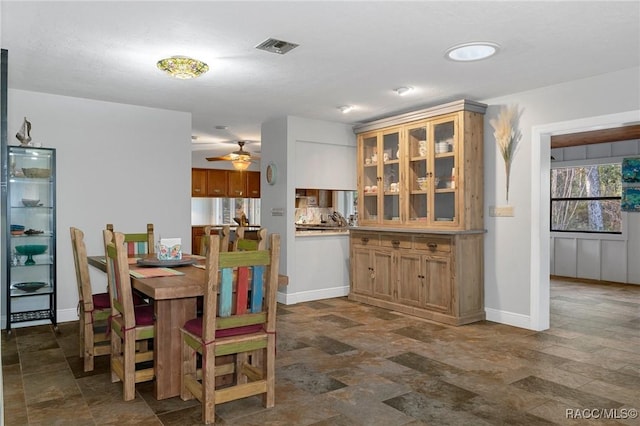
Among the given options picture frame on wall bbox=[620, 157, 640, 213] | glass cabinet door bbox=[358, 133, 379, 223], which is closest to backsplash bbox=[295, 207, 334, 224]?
glass cabinet door bbox=[358, 133, 379, 223]

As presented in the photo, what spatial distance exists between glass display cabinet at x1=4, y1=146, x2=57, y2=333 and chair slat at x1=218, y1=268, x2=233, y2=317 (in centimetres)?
278

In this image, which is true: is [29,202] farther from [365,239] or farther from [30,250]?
[365,239]

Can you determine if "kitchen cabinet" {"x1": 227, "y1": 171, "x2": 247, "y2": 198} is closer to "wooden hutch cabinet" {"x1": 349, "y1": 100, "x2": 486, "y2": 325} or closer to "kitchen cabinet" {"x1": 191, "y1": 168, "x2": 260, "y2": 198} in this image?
"kitchen cabinet" {"x1": 191, "y1": 168, "x2": 260, "y2": 198}

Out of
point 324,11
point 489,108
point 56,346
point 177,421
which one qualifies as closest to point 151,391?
point 177,421

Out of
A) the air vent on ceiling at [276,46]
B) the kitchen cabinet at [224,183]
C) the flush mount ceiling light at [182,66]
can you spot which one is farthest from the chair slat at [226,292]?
the kitchen cabinet at [224,183]

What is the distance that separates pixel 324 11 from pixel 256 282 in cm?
161

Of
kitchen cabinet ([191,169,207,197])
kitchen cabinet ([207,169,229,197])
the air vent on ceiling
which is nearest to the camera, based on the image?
the air vent on ceiling

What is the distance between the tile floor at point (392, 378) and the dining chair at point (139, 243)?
923mm

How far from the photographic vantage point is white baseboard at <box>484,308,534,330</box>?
458 centimetres

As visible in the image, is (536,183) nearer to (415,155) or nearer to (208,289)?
(415,155)

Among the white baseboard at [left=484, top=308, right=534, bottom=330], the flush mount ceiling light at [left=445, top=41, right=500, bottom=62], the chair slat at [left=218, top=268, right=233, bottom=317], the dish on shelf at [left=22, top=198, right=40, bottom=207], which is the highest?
the flush mount ceiling light at [left=445, top=41, right=500, bottom=62]

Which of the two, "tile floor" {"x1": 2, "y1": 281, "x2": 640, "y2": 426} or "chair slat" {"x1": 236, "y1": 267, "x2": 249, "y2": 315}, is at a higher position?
"chair slat" {"x1": 236, "y1": 267, "x2": 249, "y2": 315}

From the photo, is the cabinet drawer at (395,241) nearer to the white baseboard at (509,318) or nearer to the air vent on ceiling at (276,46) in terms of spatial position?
the white baseboard at (509,318)

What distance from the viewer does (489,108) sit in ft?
16.2
